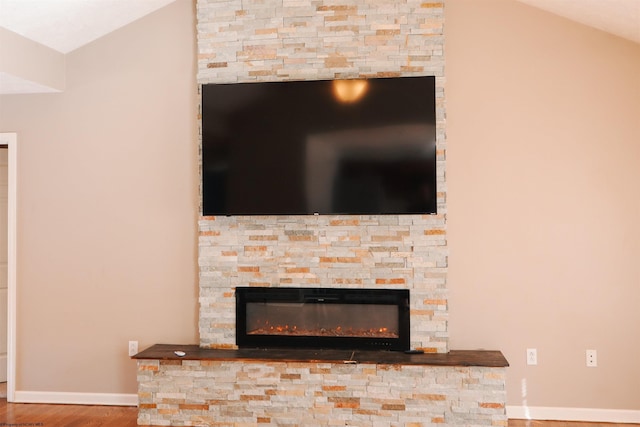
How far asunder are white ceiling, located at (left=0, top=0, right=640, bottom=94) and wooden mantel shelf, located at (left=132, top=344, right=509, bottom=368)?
6.93ft

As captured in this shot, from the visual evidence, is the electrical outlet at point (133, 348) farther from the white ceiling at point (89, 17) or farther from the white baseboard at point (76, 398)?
the white ceiling at point (89, 17)

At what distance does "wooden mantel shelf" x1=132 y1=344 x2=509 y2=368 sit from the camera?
12.7 feet

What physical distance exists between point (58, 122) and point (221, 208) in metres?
1.47

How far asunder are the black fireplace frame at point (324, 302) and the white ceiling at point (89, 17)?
6.84ft

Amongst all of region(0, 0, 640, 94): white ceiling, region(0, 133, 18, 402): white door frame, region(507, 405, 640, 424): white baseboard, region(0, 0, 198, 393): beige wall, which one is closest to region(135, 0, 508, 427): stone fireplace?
region(0, 0, 198, 393): beige wall

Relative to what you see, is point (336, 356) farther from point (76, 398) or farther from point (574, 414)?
point (76, 398)

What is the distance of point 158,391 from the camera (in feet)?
13.4

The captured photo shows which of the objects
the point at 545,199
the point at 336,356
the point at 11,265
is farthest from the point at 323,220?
the point at 11,265

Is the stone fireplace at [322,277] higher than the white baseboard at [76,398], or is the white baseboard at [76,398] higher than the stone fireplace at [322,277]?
the stone fireplace at [322,277]

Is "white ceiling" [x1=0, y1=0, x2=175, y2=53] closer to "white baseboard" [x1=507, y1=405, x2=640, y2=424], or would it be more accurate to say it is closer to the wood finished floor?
the wood finished floor

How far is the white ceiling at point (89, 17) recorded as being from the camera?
150 inches

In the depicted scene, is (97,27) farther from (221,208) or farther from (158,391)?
(158,391)

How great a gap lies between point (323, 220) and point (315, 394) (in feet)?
3.72

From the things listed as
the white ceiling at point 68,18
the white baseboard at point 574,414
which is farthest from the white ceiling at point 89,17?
the white baseboard at point 574,414
